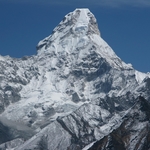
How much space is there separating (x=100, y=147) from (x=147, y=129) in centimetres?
1081

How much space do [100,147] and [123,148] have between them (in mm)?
5617

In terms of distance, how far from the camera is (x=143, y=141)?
195 meters

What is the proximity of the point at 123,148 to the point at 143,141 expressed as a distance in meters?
4.48

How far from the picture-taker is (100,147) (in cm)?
19875

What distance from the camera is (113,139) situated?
19875 centimetres

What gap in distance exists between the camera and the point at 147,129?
655ft

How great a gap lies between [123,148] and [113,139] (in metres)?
3.97

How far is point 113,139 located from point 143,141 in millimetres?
7181

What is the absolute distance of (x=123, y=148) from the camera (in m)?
196

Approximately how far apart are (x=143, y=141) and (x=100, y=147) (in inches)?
385
